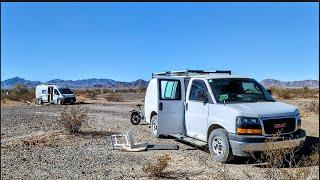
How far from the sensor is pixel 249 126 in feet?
32.6

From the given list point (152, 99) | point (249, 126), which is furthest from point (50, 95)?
point (249, 126)

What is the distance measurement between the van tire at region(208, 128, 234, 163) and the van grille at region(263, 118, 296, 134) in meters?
0.90

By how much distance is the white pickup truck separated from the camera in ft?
32.6

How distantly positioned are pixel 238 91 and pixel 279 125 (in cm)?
175

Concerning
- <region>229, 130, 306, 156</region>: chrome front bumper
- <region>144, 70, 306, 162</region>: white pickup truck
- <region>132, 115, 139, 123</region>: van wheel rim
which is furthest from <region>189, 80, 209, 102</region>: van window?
<region>132, 115, 139, 123</region>: van wheel rim

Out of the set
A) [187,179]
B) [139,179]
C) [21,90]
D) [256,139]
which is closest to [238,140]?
[256,139]

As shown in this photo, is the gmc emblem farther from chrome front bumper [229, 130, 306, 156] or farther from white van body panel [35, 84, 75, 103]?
white van body panel [35, 84, 75, 103]

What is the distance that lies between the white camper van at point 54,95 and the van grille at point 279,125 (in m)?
34.5

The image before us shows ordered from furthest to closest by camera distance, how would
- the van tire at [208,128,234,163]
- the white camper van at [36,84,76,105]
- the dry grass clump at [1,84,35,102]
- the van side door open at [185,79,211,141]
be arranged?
the dry grass clump at [1,84,35,102] < the white camper van at [36,84,76,105] < the van side door open at [185,79,211,141] < the van tire at [208,128,234,163]

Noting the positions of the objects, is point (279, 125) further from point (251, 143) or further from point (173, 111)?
point (173, 111)

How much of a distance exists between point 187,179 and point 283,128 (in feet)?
8.89

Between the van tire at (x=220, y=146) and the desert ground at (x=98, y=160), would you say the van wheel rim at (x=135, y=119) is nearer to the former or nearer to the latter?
the desert ground at (x=98, y=160)

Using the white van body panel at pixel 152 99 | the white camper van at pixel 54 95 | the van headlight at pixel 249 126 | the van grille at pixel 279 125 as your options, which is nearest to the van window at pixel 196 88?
the white van body panel at pixel 152 99

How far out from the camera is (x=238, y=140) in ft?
32.6
